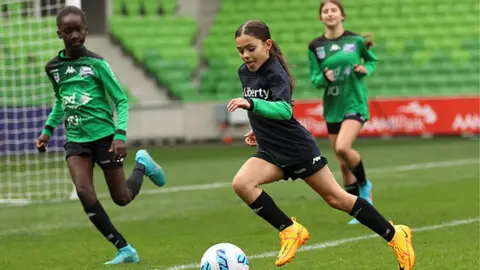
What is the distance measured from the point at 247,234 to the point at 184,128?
48.9 feet

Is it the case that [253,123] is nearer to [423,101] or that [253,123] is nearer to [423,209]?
[423,209]

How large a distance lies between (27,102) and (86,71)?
32.0 feet

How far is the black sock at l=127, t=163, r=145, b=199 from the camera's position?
8805mm

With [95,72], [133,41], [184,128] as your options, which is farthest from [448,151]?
[95,72]

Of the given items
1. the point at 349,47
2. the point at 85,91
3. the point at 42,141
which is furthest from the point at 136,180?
the point at 349,47

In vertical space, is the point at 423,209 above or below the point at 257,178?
below

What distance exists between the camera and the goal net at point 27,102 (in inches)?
600

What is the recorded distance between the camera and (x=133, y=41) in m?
25.6

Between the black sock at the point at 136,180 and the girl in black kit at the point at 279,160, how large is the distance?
1.89 meters

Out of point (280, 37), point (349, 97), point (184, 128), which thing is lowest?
point (184, 128)

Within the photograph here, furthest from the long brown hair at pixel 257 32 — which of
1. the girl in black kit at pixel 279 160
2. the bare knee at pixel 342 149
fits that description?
the bare knee at pixel 342 149

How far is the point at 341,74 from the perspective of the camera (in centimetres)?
1065

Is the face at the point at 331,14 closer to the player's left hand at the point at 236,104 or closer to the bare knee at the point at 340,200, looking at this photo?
the bare knee at the point at 340,200

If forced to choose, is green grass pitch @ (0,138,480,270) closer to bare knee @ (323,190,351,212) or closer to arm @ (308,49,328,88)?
bare knee @ (323,190,351,212)
